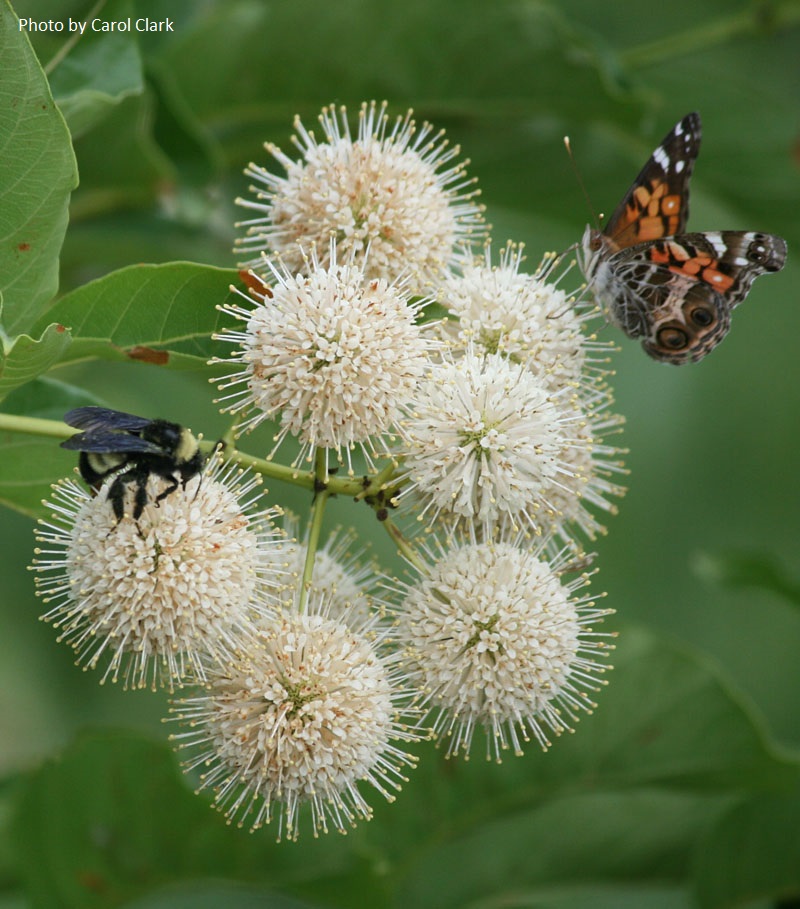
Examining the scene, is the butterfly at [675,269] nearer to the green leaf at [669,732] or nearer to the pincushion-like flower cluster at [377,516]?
the pincushion-like flower cluster at [377,516]

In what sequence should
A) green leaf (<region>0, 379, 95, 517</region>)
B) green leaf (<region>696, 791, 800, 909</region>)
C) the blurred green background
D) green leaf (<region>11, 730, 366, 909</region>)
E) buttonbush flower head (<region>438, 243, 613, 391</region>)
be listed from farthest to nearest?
green leaf (<region>696, 791, 800, 909</region>) → the blurred green background → green leaf (<region>11, 730, 366, 909</region>) → buttonbush flower head (<region>438, 243, 613, 391</region>) → green leaf (<region>0, 379, 95, 517</region>)

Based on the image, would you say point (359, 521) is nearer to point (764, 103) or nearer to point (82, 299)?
point (764, 103)

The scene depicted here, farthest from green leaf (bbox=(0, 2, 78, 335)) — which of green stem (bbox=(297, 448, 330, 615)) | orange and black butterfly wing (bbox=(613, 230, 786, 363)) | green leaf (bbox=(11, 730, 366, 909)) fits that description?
orange and black butterfly wing (bbox=(613, 230, 786, 363))

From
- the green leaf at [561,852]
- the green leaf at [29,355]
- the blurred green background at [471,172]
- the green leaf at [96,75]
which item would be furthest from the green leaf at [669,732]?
the green leaf at [96,75]

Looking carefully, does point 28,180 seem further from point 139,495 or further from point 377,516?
point 377,516

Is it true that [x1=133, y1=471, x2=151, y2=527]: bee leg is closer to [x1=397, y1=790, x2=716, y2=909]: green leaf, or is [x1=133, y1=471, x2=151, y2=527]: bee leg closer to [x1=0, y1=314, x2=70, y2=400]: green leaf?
[x1=0, y1=314, x2=70, y2=400]: green leaf

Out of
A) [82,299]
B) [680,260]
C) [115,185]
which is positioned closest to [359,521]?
[115,185]
